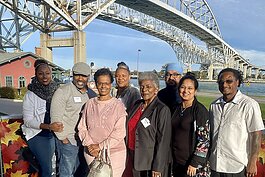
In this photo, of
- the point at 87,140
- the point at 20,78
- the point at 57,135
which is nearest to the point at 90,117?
the point at 87,140

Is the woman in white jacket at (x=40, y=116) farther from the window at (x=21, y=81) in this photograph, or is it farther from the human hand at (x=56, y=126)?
the window at (x=21, y=81)

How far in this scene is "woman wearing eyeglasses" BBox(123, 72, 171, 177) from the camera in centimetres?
262

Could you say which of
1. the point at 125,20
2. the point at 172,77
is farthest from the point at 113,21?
the point at 172,77

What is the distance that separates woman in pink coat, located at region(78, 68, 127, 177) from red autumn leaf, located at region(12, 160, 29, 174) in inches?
42.7

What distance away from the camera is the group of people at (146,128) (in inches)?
98.0

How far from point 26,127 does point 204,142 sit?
1.94 m

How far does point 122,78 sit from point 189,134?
118 centimetres

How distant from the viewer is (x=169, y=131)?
104 inches

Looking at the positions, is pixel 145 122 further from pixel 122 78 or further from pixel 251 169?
pixel 251 169

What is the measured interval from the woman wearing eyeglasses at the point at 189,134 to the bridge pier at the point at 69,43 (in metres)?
17.5

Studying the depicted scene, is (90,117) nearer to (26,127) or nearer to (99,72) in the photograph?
(99,72)

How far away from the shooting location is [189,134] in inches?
101

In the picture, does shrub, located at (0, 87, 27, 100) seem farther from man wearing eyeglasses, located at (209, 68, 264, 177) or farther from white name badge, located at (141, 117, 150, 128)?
man wearing eyeglasses, located at (209, 68, 264, 177)

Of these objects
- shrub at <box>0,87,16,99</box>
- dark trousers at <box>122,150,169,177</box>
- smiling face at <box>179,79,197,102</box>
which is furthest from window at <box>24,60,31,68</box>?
smiling face at <box>179,79,197,102</box>
